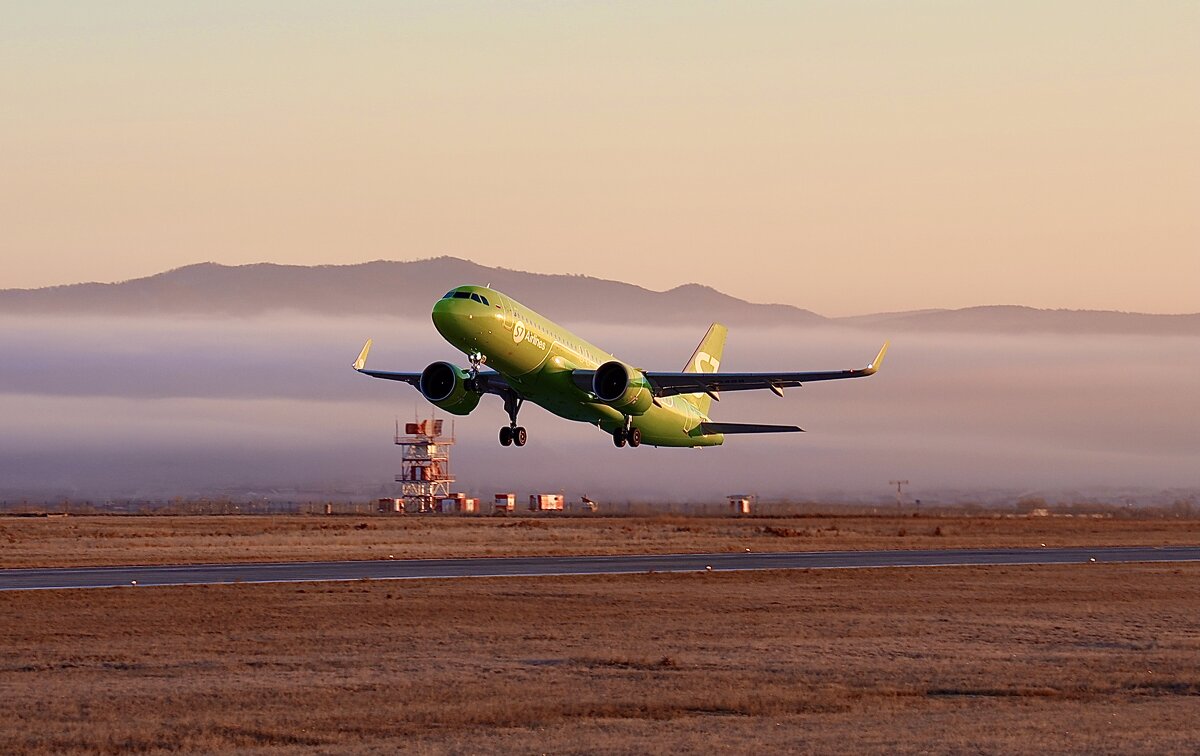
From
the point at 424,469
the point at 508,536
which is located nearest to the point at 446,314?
the point at 508,536

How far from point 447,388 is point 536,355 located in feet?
21.7

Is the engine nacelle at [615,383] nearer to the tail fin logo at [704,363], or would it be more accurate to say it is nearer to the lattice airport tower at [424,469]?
the tail fin logo at [704,363]

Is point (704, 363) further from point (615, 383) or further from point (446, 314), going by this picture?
point (446, 314)

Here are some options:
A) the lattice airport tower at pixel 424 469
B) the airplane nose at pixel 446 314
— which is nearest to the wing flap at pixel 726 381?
the airplane nose at pixel 446 314

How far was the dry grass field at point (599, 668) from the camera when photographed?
78.0 feet

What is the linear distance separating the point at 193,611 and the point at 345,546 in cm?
3715

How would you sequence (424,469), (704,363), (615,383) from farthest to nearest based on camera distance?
(424,469), (704,363), (615,383)

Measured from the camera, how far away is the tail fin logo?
84250mm

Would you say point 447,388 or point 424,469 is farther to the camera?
point 424,469

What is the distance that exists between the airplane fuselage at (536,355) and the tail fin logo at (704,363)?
14.1 metres

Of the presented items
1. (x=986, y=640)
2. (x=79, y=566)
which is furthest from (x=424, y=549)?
(x=986, y=640)

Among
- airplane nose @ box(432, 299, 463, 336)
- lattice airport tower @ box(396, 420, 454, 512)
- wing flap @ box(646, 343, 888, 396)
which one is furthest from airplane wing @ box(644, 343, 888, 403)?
lattice airport tower @ box(396, 420, 454, 512)

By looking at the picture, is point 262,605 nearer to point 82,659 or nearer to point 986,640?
point 82,659

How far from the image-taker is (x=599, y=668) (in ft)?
106
